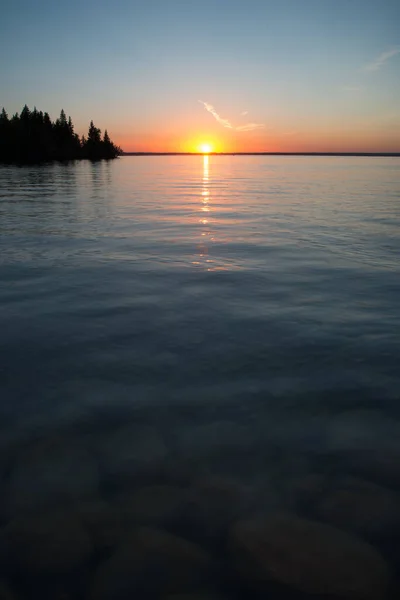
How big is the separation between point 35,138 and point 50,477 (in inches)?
4596

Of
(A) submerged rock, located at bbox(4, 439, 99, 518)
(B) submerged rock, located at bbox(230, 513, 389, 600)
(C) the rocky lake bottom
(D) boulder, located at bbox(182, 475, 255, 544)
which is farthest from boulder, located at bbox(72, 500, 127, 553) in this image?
(B) submerged rock, located at bbox(230, 513, 389, 600)

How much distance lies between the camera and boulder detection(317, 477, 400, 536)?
2986 millimetres

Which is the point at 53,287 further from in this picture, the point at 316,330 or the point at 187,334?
the point at 316,330

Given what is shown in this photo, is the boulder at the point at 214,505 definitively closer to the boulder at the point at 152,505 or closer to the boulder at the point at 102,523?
the boulder at the point at 152,505

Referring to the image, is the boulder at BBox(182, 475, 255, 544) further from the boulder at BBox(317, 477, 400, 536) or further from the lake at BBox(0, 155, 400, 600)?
the boulder at BBox(317, 477, 400, 536)

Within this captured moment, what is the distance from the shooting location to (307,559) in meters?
2.71

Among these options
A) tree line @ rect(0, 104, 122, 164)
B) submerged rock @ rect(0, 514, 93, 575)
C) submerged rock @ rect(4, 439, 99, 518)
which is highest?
tree line @ rect(0, 104, 122, 164)

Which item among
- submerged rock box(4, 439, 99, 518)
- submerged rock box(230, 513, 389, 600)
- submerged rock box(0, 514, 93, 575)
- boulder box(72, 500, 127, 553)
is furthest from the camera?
submerged rock box(4, 439, 99, 518)

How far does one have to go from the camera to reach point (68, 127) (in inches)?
5202

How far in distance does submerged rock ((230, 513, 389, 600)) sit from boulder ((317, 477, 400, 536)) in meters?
0.13

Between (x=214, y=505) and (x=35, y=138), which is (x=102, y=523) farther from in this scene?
(x=35, y=138)

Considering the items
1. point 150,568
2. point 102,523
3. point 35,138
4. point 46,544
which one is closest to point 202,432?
point 102,523

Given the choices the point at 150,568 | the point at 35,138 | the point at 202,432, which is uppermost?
the point at 35,138

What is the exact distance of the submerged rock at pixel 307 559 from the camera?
255 centimetres
